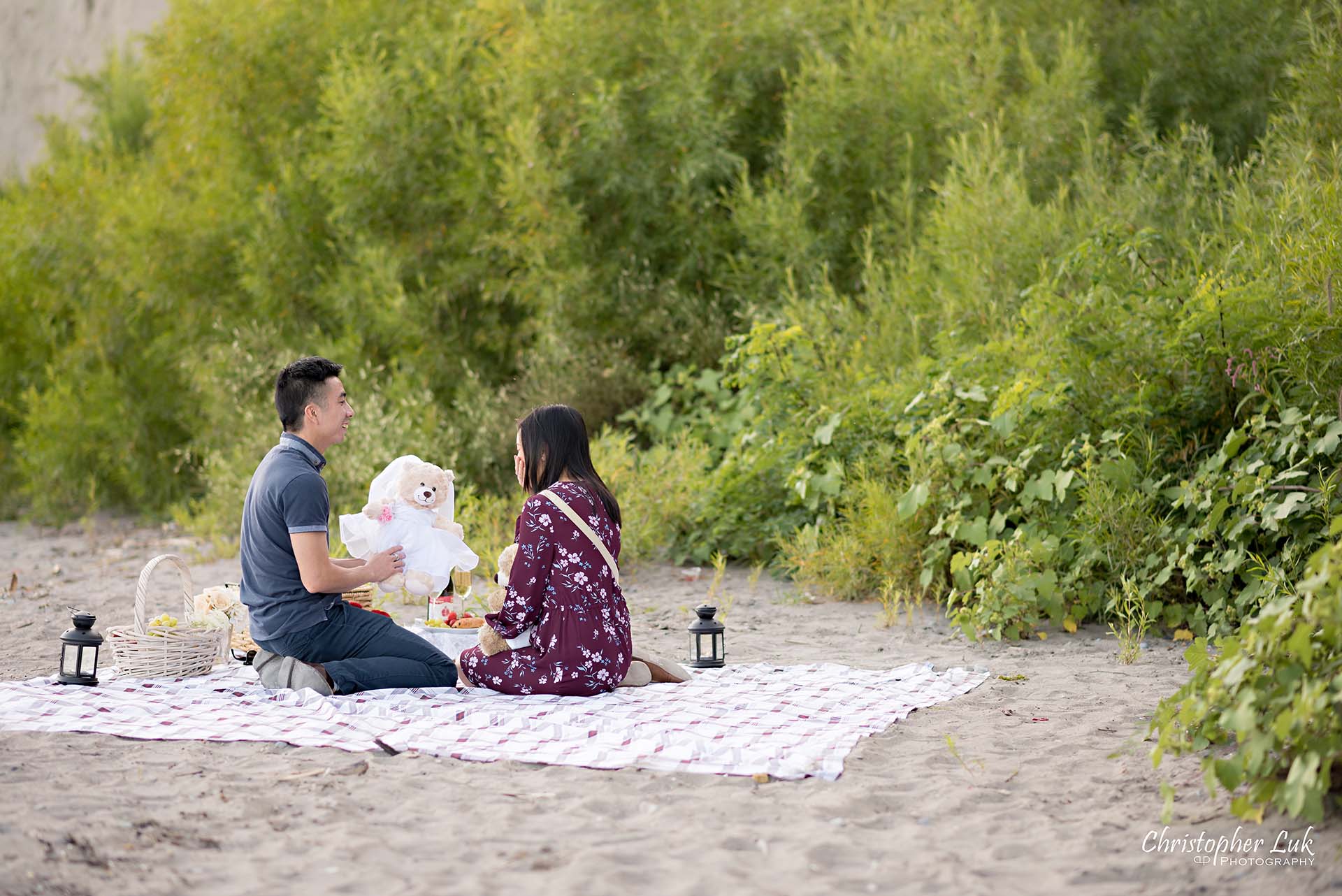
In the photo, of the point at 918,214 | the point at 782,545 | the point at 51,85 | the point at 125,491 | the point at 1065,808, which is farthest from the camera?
the point at 51,85

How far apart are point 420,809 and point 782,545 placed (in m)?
4.31

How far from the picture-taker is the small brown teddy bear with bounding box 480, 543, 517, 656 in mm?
4641

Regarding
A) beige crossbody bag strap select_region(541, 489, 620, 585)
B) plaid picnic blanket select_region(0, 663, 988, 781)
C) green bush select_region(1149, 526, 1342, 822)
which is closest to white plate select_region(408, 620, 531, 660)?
plaid picnic blanket select_region(0, 663, 988, 781)

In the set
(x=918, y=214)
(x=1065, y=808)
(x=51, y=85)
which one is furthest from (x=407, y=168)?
(x=51, y=85)

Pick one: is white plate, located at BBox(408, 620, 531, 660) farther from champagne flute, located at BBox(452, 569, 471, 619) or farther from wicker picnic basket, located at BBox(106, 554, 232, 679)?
wicker picnic basket, located at BBox(106, 554, 232, 679)

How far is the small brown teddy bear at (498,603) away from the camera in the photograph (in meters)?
4.64

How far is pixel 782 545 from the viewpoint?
7363mm

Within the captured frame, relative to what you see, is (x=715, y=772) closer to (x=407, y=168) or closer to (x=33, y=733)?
(x=33, y=733)

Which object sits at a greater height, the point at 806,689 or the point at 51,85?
the point at 51,85

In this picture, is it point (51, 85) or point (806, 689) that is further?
point (51, 85)

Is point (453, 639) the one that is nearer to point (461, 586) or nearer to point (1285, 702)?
point (461, 586)

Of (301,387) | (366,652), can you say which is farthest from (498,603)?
(301,387)

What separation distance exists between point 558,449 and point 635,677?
102 cm

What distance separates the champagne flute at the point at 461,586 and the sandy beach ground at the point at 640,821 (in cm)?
134
